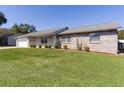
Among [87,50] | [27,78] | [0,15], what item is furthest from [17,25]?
[27,78]

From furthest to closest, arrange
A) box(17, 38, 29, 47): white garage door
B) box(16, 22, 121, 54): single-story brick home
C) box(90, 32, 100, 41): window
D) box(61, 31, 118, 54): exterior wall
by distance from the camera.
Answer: box(17, 38, 29, 47): white garage door
box(90, 32, 100, 41): window
box(16, 22, 121, 54): single-story brick home
box(61, 31, 118, 54): exterior wall

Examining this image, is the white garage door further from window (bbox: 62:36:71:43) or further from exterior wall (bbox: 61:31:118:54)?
exterior wall (bbox: 61:31:118:54)

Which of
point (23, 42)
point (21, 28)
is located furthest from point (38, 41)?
point (21, 28)

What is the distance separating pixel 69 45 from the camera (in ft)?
77.4

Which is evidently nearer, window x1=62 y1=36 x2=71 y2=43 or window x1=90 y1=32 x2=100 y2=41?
window x1=90 y1=32 x2=100 y2=41


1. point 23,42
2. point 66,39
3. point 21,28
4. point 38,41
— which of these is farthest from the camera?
point 21,28

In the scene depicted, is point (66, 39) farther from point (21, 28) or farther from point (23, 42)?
point (21, 28)

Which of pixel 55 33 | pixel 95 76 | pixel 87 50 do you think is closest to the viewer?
pixel 95 76

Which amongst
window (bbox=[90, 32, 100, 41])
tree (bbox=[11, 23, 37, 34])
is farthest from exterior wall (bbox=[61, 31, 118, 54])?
tree (bbox=[11, 23, 37, 34])

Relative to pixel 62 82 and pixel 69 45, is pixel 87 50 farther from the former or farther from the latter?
pixel 62 82

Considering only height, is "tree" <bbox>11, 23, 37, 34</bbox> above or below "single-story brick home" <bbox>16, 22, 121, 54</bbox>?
above

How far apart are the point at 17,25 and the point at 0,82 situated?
57781 millimetres
